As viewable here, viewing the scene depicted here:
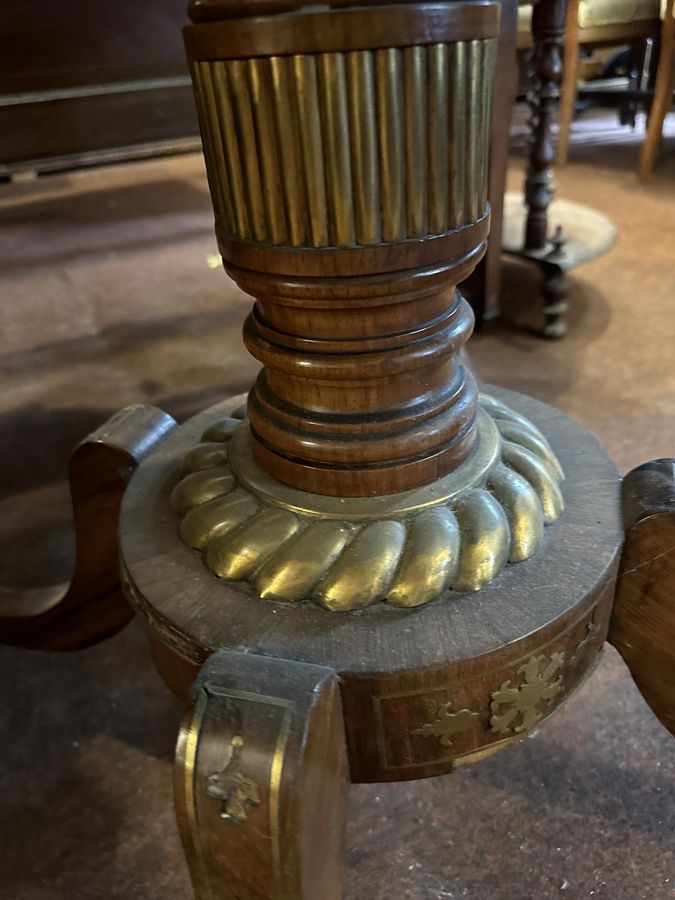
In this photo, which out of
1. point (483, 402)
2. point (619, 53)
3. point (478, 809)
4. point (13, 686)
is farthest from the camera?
point (619, 53)

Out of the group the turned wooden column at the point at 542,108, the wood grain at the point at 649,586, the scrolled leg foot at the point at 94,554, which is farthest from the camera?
the turned wooden column at the point at 542,108

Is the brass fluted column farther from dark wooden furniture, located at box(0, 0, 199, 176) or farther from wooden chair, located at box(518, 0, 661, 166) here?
wooden chair, located at box(518, 0, 661, 166)

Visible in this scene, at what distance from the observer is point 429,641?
42 centimetres

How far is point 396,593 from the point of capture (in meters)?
0.44

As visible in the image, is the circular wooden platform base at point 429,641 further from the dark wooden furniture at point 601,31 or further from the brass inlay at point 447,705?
the dark wooden furniture at point 601,31

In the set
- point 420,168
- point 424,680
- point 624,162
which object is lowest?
point 624,162

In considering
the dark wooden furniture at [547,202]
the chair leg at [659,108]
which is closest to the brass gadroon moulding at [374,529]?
the dark wooden furniture at [547,202]

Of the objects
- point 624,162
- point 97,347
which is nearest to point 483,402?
point 97,347

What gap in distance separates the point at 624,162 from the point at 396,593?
3111 millimetres

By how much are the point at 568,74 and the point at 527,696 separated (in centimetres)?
293

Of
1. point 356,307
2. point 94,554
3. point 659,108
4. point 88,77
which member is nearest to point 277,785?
point 356,307

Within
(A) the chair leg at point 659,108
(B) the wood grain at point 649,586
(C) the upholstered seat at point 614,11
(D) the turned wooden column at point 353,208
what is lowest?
(A) the chair leg at point 659,108

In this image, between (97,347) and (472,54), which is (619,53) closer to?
(97,347)

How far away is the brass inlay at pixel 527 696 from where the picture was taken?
43cm
